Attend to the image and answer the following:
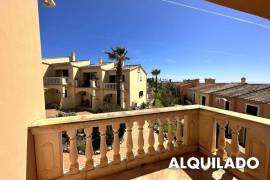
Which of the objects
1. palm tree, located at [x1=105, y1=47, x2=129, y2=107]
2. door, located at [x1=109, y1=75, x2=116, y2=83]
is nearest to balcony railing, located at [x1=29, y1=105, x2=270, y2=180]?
palm tree, located at [x1=105, y1=47, x2=129, y2=107]

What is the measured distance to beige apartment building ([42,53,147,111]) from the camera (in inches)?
925

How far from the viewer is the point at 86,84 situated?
84.2 ft

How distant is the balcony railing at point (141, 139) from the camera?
245 cm

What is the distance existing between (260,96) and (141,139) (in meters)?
15.2

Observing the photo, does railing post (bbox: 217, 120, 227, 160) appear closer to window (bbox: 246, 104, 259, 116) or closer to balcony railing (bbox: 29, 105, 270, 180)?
balcony railing (bbox: 29, 105, 270, 180)

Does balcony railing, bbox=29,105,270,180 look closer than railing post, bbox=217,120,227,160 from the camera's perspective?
Yes

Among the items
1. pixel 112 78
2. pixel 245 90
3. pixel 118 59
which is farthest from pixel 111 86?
pixel 245 90

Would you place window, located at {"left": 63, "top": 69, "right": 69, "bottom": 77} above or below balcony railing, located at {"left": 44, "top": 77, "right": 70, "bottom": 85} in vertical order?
above

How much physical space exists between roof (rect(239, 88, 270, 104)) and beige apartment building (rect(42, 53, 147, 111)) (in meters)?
Result: 14.2

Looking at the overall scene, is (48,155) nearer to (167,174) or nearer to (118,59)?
(167,174)

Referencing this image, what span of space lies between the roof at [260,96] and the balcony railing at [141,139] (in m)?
12.4

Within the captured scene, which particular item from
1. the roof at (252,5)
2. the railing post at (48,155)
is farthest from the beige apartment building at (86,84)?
the roof at (252,5)

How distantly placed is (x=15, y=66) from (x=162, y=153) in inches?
116

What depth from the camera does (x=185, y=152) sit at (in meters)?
3.55
